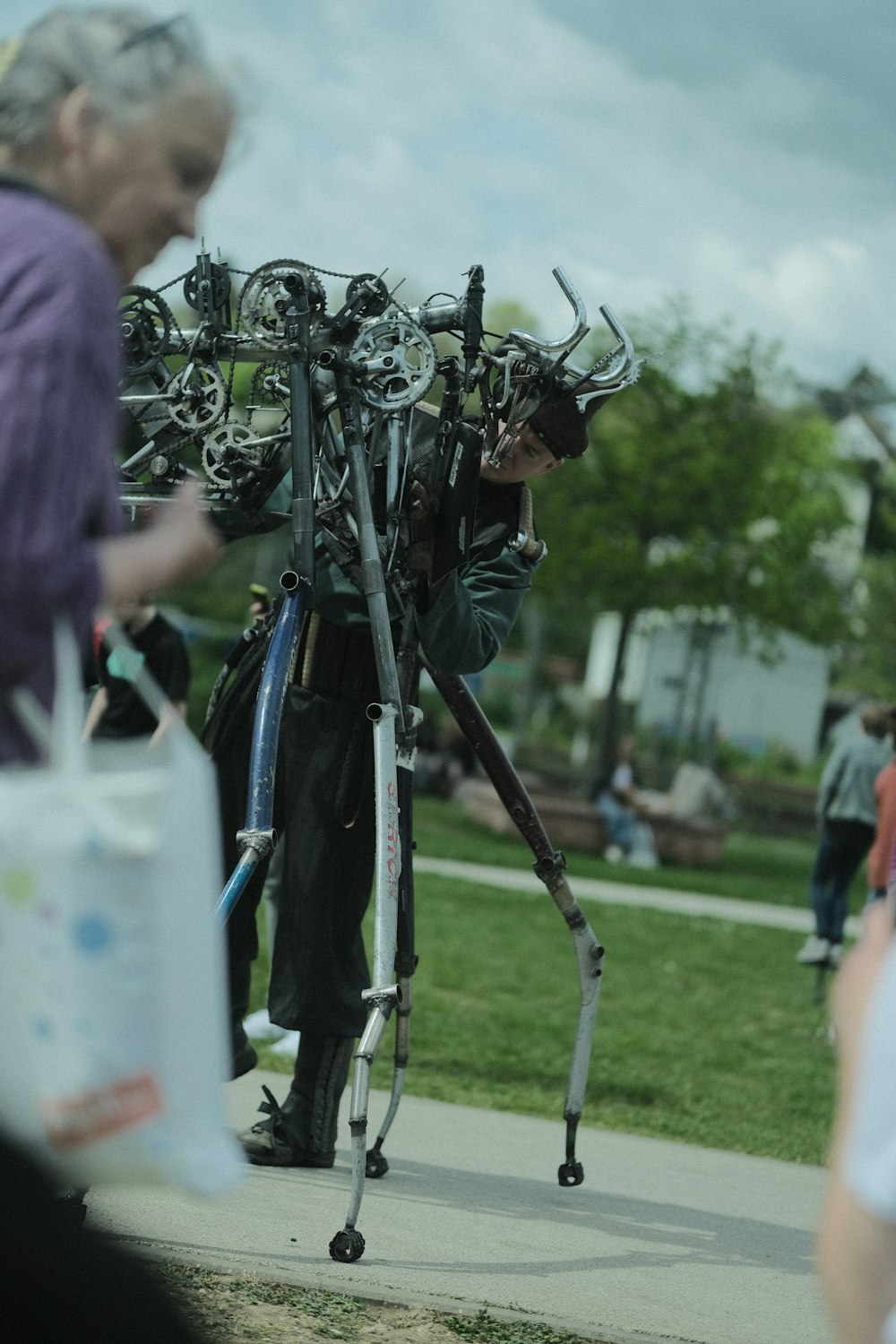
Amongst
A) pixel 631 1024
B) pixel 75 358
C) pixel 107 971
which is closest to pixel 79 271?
pixel 75 358

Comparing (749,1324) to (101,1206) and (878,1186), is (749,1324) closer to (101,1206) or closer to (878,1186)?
(101,1206)

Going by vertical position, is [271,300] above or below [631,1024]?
above

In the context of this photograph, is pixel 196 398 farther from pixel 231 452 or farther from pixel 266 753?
pixel 266 753

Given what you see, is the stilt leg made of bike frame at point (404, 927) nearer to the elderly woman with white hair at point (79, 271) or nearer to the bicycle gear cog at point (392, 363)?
the bicycle gear cog at point (392, 363)

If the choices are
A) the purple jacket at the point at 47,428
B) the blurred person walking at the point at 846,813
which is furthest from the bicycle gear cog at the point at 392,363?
the blurred person walking at the point at 846,813

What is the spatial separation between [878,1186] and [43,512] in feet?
3.27

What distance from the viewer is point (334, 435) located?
Answer: 4332 millimetres

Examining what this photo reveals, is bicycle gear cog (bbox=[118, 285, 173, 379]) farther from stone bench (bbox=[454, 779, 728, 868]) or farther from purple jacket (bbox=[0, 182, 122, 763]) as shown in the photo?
stone bench (bbox=[454, 779, 728, 868])

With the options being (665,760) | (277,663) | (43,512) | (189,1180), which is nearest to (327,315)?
(277,663)

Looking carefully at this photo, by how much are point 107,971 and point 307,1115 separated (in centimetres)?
347

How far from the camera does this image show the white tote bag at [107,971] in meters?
1.72

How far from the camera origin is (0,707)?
73.6 inches

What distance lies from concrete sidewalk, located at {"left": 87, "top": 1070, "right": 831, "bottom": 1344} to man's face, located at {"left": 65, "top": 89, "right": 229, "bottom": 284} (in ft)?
8.56

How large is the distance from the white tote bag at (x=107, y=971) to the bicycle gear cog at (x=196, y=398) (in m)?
2.48
